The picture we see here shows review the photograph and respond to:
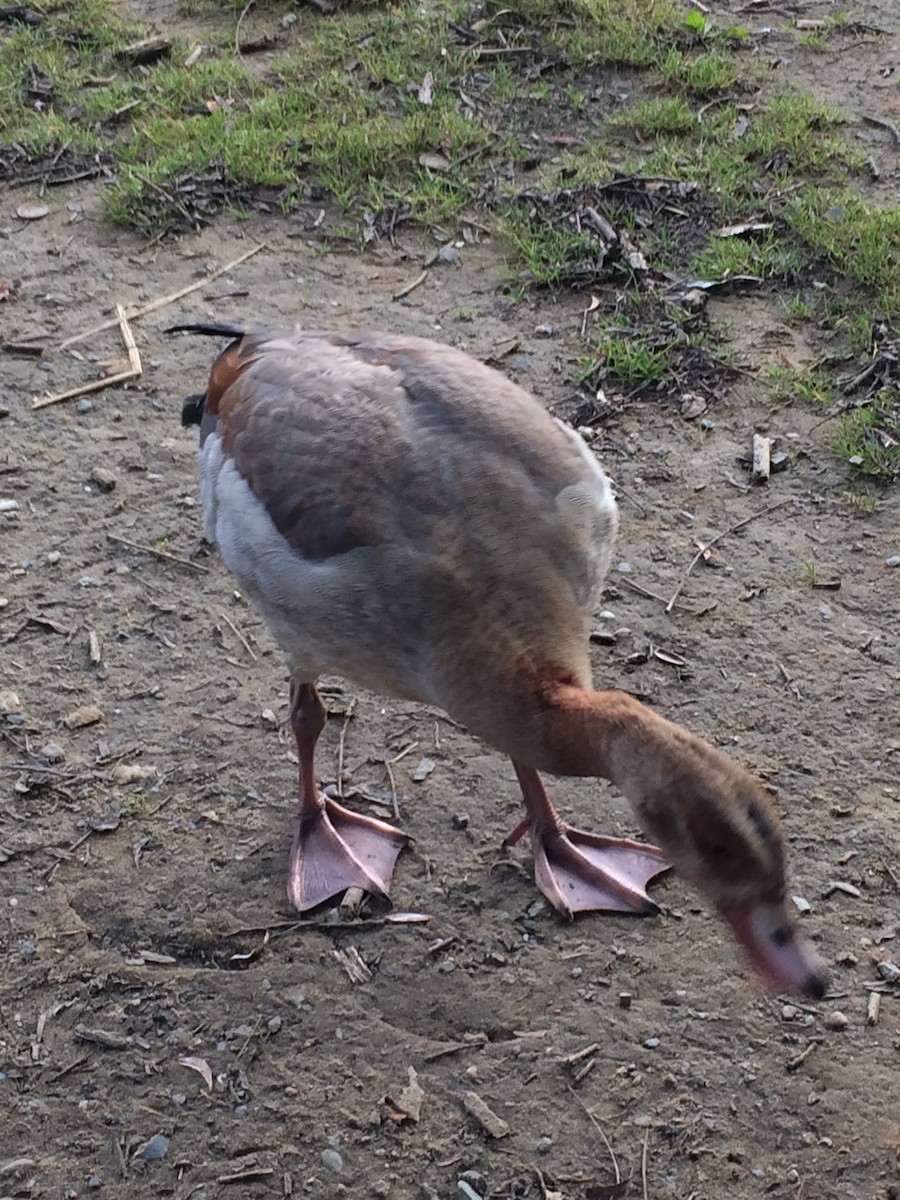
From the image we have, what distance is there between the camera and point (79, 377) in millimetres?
6047

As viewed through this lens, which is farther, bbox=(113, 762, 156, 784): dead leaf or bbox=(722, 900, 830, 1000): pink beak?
bbox=(113, 762, 156, 784): dead leaf

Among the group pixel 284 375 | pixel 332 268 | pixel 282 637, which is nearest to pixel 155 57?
pixel 332 268

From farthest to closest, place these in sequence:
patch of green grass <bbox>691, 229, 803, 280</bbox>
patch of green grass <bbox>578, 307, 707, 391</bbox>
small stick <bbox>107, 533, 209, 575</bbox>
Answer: patch of green grass <bbox>691, 229, 803, 280</bbox> < patch of green grass <bbox>578, 307, 707, 391</bbox> < small stick <bbox>107, 533, 209, 575</bbox>

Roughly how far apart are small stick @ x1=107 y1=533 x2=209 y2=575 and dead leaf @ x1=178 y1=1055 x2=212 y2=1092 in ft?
6.84

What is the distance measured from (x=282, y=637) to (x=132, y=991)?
1121 mm

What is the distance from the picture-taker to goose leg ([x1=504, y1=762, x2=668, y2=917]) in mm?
3898

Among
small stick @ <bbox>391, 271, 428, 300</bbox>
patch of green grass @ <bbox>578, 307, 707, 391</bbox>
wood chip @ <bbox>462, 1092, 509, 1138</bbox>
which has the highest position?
patch of green grass @ <bbox>578, 307, 707, 391</bbox>

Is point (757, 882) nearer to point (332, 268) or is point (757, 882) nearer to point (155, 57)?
point (332, 268)

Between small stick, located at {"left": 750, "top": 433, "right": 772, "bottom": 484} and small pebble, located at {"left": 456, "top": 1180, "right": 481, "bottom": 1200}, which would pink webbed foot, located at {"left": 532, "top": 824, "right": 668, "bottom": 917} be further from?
small stick, located at {"left": 750, "top": 433, "right": 772, "bottom": 484}

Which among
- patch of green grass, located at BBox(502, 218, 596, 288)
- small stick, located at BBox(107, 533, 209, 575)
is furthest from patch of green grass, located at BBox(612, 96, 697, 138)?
small stick, located at BBox(107, 533, 209, 575)

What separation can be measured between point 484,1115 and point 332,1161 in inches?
16.3

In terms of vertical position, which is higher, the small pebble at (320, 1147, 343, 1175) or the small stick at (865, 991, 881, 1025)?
the small stick at (865, 991, 881, 1025)

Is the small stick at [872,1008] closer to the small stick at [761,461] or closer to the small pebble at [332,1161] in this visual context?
the small pebble at [332,1161]

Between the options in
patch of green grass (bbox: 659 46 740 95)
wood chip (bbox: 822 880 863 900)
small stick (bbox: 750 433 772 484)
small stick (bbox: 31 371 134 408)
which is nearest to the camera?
wood chip (bbox: 822 880 863 900)
